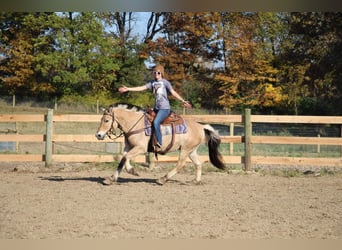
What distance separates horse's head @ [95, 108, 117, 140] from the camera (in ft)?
19.0

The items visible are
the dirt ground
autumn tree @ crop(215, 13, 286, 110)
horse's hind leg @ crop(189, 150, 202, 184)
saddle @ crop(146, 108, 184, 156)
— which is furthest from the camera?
autumn tree @ crop(215, 13, 286, 110)

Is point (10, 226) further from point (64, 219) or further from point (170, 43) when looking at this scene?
point (170, 43)

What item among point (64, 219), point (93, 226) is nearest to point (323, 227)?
point (93, 226)

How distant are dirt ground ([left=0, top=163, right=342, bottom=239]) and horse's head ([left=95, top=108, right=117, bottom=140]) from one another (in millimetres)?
650

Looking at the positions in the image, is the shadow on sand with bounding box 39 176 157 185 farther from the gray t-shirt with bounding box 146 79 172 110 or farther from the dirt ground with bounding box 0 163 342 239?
the gray t-shirt with bounding box 146 79 172 110

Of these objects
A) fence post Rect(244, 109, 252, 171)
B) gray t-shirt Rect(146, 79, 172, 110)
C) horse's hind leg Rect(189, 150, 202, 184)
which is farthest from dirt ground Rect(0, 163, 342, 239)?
gray t-shirt Rect(146, 79, 172, 110)

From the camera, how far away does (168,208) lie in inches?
175

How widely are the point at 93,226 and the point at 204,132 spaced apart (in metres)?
2.88

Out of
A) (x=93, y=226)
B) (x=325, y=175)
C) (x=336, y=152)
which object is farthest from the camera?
(x=336, y=152)

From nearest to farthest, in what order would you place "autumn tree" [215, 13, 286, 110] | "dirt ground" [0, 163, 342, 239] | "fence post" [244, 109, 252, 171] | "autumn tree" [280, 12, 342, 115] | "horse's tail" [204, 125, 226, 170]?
"dirt ground" [0, 163, 342, 239]
"horse's tail" [204, 125, 226, 170]
"fence post" [244, 109, 252, 171]
"autumn tree" [280, 12, 342, 115]
"autumn tree" [215, 13, 286, 110]

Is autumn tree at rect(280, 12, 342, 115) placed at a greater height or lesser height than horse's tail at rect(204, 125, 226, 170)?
greater

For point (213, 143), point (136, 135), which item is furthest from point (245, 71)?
point (136, 135)

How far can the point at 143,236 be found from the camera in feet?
11.4

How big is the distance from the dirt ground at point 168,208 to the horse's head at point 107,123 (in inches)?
25.6
